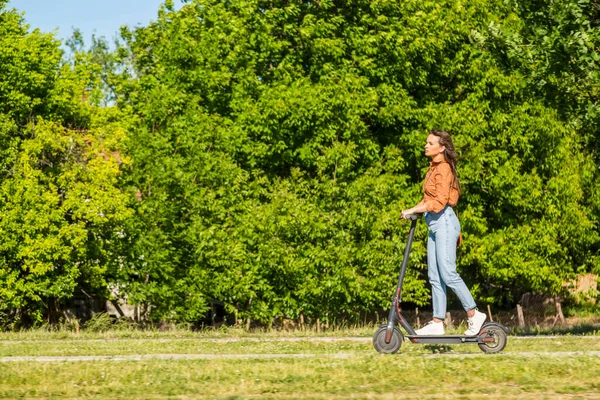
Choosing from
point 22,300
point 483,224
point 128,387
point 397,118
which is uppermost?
point 397,118

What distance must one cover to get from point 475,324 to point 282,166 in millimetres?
19461

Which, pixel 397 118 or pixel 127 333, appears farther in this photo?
pixel 397 118

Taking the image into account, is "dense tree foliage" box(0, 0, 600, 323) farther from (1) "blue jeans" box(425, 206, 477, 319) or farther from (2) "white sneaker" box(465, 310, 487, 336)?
(2) "white sneaker" box(465, 310, 487, 336)

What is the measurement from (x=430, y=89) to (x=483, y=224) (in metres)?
4.44

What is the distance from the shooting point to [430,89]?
29.5 metres

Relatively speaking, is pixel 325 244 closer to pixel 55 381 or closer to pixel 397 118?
pixel 397 118

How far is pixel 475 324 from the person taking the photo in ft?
30.0

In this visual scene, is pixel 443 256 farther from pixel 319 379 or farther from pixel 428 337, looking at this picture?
pixel 319 379

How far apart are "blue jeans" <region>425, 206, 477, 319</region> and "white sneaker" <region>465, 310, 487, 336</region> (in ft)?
0.36

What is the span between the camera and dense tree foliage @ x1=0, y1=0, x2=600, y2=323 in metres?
24.7

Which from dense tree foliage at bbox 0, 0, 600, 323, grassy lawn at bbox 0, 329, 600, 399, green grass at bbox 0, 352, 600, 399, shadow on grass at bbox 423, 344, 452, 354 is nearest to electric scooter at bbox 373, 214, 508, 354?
grassy lawn at bbox 0, 329, 600, 399

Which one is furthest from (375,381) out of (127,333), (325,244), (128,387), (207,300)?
(207,300)

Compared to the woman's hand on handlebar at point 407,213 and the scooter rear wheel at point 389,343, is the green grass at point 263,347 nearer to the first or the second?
the scooter rear wheel at point 389,343

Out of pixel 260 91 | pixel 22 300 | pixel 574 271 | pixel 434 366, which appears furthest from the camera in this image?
pixel 574 271
